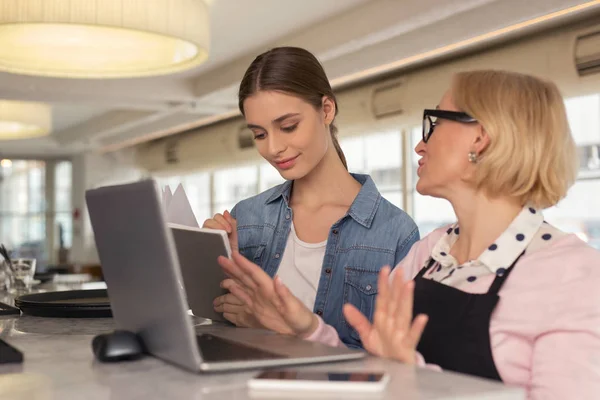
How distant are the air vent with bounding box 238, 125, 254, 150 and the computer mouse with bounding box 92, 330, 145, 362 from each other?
790cm

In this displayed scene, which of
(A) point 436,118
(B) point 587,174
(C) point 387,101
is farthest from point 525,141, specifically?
(C) point 387,101

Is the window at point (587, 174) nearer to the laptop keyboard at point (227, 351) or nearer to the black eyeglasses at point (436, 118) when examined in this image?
the black eyeglasses at point (436, 118)

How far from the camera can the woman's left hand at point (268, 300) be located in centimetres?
145

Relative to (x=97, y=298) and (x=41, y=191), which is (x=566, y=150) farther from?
(x=41, y=191)

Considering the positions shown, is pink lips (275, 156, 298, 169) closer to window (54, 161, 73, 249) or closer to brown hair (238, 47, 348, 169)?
brown hair (238, 47, 348, 169)

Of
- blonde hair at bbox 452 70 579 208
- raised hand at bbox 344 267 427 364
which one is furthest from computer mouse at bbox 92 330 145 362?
blonde hair at bbox 452 70 579 208

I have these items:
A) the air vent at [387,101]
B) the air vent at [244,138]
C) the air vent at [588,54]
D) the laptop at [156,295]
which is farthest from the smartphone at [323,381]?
the air vent at [244,138]

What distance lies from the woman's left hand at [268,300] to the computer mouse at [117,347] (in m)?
0.26

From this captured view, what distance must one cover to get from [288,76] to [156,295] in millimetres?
1021

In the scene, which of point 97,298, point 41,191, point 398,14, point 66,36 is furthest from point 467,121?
point 41,191

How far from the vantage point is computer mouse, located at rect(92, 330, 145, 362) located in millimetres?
1272

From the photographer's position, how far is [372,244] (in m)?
2.12

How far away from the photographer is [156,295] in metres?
1.23

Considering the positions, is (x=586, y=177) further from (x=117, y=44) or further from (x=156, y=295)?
(x=156, y=295)
